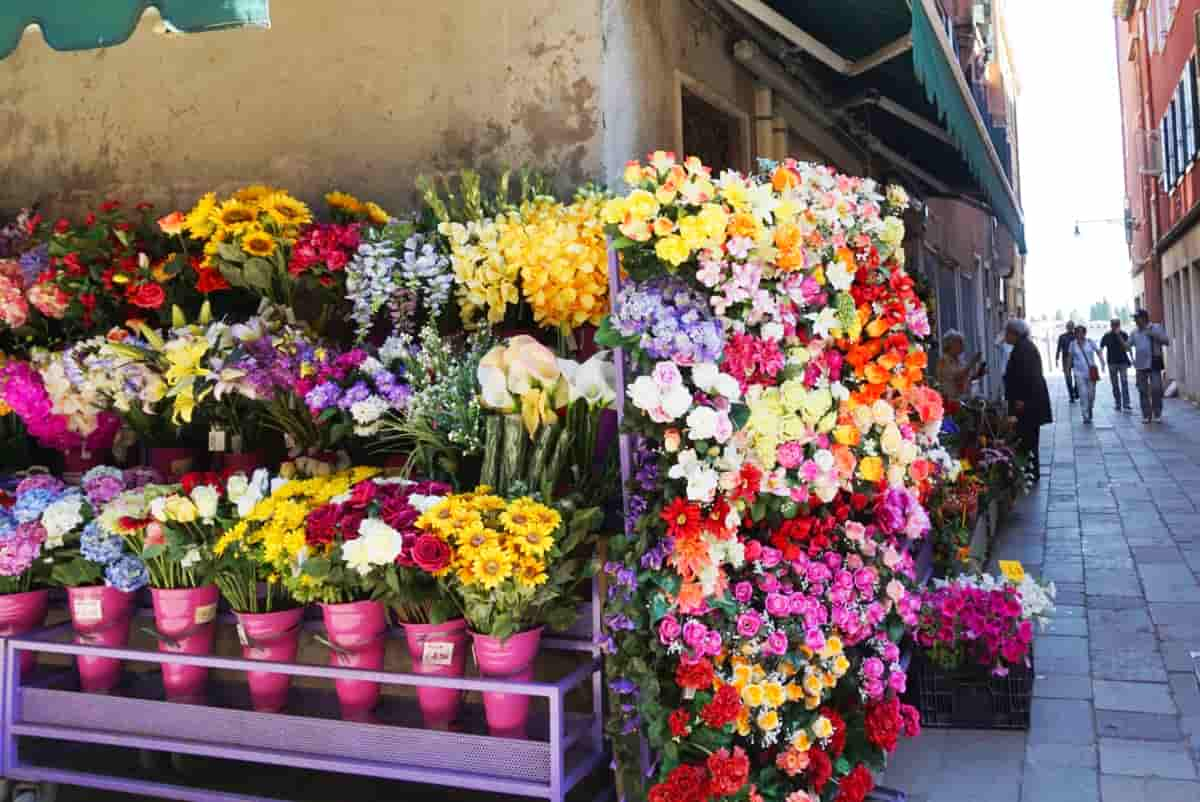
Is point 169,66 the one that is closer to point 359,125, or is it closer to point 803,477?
point 359,125

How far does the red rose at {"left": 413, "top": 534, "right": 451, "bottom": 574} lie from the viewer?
118 inches

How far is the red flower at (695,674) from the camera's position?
9.81 ft

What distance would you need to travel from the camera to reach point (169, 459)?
435 centimetres

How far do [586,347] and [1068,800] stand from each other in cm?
215

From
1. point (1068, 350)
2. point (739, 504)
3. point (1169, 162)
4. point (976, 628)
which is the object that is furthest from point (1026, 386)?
point (1169, 162)

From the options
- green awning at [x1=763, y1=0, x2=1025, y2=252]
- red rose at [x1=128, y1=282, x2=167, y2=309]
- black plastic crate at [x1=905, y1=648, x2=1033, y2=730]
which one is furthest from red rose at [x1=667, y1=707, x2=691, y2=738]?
green awning at [x1=763, y1=0, x2=1025, y2=252]

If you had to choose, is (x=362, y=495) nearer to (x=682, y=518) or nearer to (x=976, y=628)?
(x=682, y=518)

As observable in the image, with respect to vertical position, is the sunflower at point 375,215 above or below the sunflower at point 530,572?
above

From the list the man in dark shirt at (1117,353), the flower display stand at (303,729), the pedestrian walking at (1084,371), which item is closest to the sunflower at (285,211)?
the flower display stand at (303,729)

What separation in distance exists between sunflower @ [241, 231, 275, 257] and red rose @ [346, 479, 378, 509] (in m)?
1.11

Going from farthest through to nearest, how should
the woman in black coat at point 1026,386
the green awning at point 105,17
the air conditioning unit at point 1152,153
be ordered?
1. the air conditioning unit at point 1152,153
2. the woman in black coat at point 1026,386
3. the green awning at point 105,17

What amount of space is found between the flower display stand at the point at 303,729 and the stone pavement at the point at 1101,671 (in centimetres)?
136

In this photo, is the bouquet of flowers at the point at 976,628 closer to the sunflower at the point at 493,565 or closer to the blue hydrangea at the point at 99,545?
the sunflower at the point at 493,565

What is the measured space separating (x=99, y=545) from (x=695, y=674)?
2.06 meters
